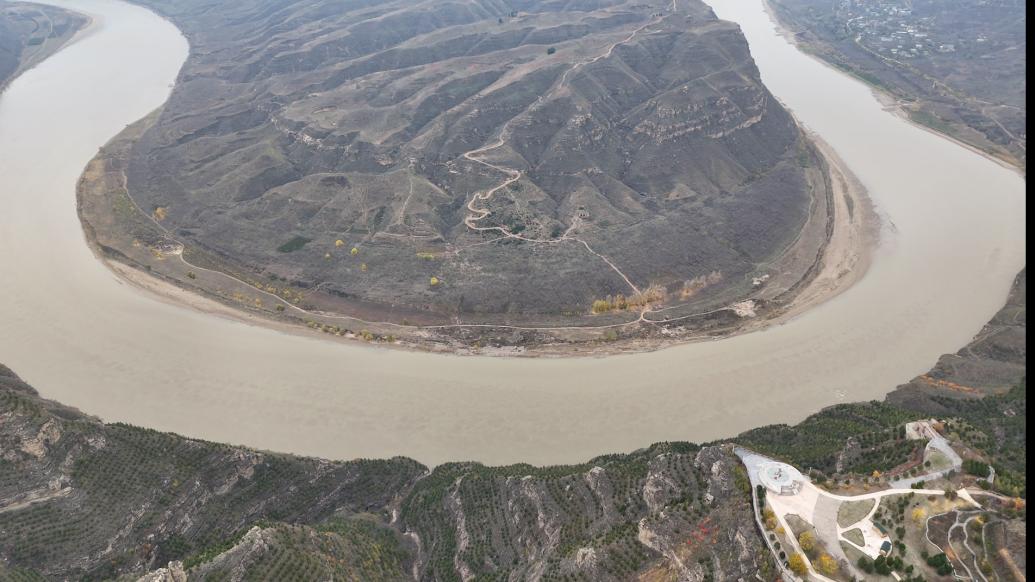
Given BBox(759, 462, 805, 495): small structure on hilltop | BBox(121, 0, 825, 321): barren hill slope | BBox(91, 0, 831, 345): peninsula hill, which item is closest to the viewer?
BBox(759, 462, 805, 495): small structure on hilltop

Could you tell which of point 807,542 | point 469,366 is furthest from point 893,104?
point 807,542

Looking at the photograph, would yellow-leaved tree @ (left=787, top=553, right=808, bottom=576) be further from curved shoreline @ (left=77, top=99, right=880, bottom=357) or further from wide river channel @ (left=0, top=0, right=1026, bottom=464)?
curved shoreline @ (left=77, top=99, right=880, bottom=357)

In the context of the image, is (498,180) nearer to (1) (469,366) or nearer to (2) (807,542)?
(1) (469,366)

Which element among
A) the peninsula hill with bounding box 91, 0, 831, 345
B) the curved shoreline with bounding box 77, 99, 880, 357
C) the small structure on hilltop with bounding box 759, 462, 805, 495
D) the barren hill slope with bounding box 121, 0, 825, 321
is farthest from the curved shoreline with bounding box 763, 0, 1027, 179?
the small structure on hilltop with bounding box 759, 462, 805, 495

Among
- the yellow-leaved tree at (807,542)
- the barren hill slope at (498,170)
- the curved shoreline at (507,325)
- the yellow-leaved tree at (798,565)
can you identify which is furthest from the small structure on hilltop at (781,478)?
the barren hill slope at (498,170)

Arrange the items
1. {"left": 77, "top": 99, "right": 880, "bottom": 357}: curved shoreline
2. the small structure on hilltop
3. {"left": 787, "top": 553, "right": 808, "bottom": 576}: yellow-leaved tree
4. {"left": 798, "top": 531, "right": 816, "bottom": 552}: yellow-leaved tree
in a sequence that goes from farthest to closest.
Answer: {"left": 77, "top": 99, "right": 880, "bottom": 357}: curved shoreline
the small structure on hilltop
{"left": 798, "top": 531, "right": 816, "bottom": 552}: yellow-leaved tree
{"left": 787, "top": 553, "right": 808, "bottom": 576}: yellow-leaved tree

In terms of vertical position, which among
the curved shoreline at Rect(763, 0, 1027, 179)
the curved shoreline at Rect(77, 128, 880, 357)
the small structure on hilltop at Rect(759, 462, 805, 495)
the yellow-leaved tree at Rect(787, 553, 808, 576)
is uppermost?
the yellow-leaved tree at Rect(787, 553, 808, 576)
